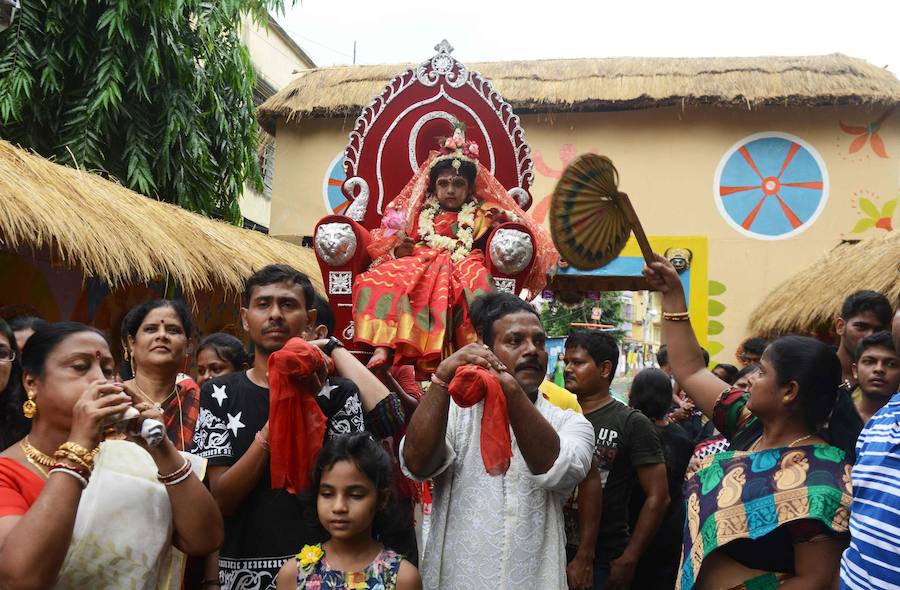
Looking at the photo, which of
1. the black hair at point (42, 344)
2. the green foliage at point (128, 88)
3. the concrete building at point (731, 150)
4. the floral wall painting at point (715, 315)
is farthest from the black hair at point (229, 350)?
the floral wall painting at point (715, 315)

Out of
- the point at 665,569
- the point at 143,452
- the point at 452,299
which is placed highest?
the point at 452,299

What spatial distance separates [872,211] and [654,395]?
22.8ft

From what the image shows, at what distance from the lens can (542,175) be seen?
1090cm

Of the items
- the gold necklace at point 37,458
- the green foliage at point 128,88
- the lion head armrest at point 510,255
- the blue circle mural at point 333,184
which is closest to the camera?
the gold necklace at point 37,458

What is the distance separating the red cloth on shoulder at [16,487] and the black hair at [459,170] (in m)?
3.24

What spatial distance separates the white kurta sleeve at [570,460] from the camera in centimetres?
249

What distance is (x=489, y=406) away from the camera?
2355 mm

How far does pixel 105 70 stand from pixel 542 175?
5412 millimetres

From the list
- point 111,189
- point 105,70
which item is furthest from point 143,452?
point 105,70

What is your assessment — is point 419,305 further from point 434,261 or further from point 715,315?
point 715,315

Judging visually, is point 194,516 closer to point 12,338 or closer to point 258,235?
point 12,338

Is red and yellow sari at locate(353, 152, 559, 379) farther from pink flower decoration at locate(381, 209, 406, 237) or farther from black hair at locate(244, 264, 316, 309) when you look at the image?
black hair at locate(244, 264, 316, 309)

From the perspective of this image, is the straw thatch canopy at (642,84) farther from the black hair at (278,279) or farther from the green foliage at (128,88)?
the black hair at (278,279)

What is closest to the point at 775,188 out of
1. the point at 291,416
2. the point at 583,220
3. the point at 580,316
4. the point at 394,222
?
the point at 394,222
